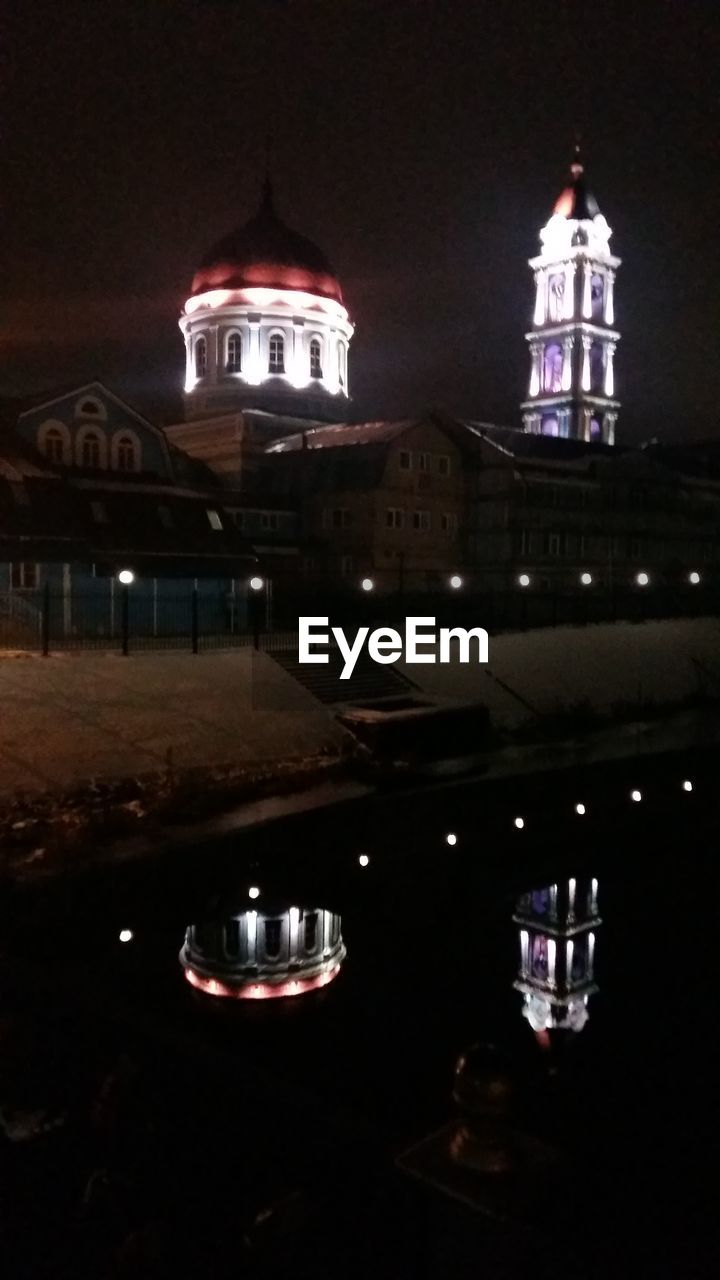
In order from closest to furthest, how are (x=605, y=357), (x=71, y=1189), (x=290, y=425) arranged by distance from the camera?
(x=71, y=1189) → (x=290, y=425) → (x=605, y=357)

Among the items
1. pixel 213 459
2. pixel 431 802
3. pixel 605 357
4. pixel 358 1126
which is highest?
pixel 605 357

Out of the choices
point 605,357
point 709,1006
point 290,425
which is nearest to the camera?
point 709,1006

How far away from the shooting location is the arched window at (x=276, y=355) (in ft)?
190

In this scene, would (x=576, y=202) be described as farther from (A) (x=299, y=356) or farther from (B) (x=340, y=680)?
(B) (x=340, y=680)

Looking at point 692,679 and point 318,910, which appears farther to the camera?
point 692,679

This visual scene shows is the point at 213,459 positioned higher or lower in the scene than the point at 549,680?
higher

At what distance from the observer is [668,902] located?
421 inches

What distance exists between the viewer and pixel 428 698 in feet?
80.2

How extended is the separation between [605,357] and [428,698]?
57689mm

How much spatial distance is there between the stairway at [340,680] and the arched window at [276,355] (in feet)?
114

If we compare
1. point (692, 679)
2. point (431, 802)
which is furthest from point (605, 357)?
point (431, 802)

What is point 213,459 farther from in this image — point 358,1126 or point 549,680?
point 358,1126

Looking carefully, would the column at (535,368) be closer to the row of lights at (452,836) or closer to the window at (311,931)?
the row of lights at (452,836)

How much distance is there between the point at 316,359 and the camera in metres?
59.2
